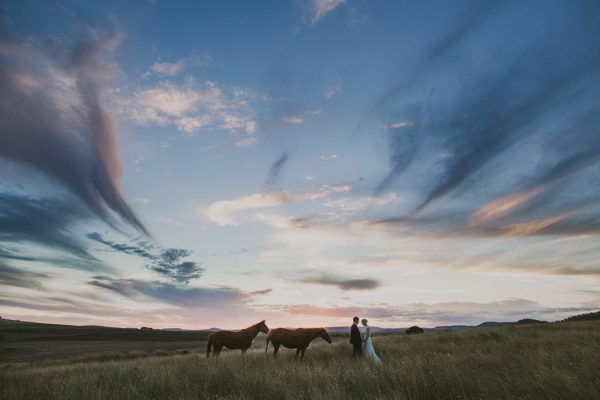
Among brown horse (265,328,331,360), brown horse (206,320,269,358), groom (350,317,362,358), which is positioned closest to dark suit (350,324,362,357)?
groom (350,317,362,358)

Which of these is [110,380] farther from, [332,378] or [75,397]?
[332,378]

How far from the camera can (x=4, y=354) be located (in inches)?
1781

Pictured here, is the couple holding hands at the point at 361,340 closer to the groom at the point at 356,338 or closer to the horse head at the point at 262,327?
the groom at the point at 356,338

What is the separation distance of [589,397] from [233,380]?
7.14 metres

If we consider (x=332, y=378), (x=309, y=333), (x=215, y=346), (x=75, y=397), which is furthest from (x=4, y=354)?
(x=332, y=378)

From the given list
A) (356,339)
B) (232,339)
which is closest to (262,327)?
(232,339)

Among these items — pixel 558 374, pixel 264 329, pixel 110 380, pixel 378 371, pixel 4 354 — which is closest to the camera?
pixel 558 374

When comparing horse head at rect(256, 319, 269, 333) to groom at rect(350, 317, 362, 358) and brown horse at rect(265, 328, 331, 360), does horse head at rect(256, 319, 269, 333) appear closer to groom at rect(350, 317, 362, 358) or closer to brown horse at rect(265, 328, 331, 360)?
brown horse at rect(265, 328, 331, 360)

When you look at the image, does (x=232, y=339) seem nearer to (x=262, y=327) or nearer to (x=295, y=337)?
(x=262, y=327)

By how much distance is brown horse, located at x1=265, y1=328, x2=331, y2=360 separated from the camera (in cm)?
1677

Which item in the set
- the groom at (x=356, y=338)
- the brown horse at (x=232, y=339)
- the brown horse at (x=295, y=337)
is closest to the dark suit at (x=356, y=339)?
the groom at (x=356, y=338)

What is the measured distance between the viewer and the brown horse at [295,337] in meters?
16.8

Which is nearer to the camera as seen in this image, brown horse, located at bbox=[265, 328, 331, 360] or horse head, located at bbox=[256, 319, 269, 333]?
brown horse, located at bbox=[265, 328, 331, 360]

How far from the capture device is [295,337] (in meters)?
17.0
